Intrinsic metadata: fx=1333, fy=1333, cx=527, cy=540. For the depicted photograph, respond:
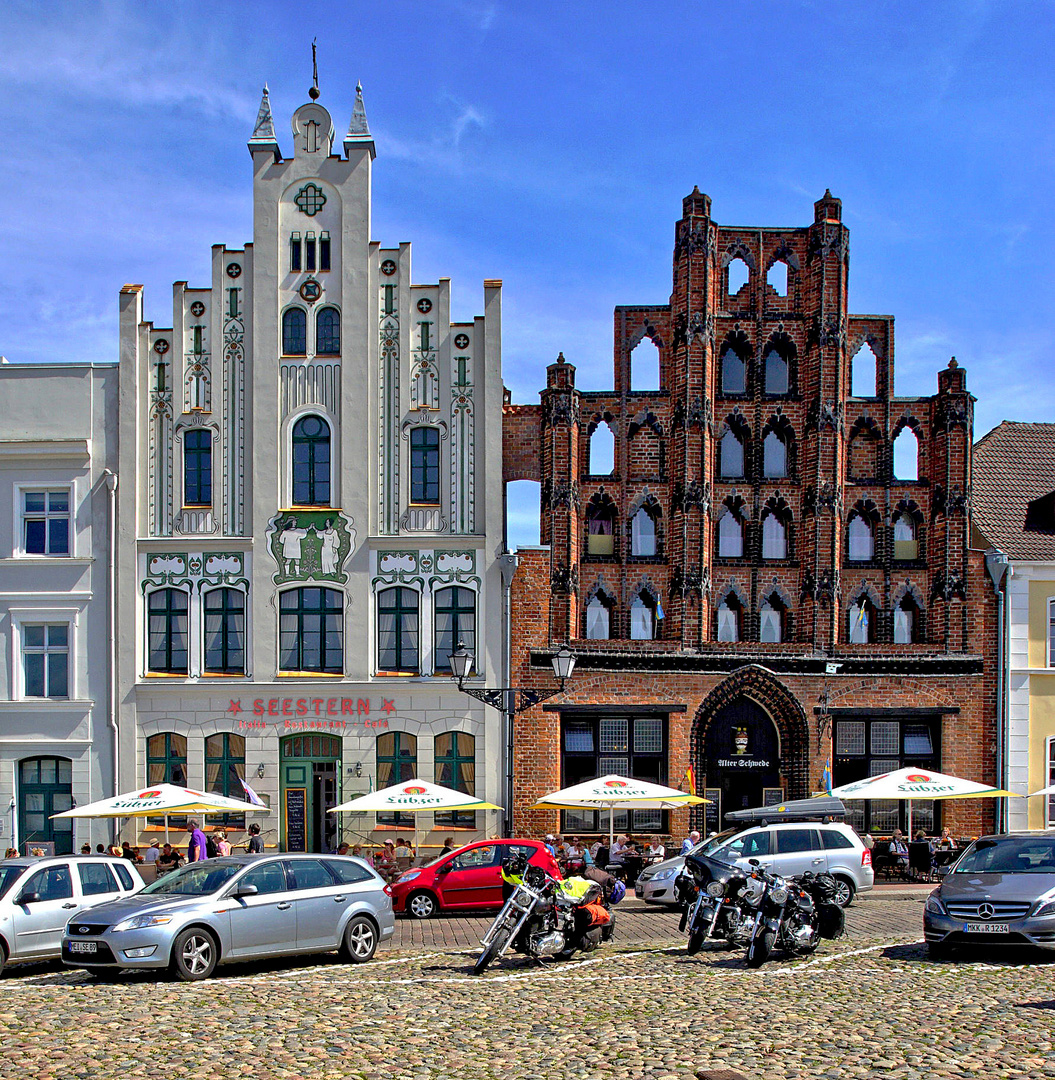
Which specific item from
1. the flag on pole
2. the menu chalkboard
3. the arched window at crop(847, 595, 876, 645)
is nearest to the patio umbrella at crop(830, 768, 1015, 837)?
the arched window at crop(847, 595, 876, 645)

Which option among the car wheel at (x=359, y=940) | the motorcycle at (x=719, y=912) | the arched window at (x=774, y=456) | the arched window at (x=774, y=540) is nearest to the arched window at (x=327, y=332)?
the arched window at (x=774, y=456)

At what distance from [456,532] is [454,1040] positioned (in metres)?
20.7

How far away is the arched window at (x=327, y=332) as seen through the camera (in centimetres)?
3259

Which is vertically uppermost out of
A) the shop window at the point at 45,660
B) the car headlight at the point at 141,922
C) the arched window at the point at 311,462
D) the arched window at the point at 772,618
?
the arched window at the point at 311,462

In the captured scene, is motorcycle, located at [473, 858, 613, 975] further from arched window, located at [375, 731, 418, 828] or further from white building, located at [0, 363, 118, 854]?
white building, located at [0, 363, 118, 854]

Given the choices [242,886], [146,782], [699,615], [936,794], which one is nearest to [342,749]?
[146,782]

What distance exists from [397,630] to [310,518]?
3.42m

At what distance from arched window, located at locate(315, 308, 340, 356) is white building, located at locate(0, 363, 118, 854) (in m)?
5.08

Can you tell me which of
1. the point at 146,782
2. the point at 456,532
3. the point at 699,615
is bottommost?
the point at 146,782

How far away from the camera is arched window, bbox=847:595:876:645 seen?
3306 cm

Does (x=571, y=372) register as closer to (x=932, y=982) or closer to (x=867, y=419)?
(x=867, y=419)

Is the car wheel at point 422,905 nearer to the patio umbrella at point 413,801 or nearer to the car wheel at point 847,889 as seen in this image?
the patio umbrella at point 413,801

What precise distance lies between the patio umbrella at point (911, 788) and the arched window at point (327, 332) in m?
15.7

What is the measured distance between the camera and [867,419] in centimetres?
3338
